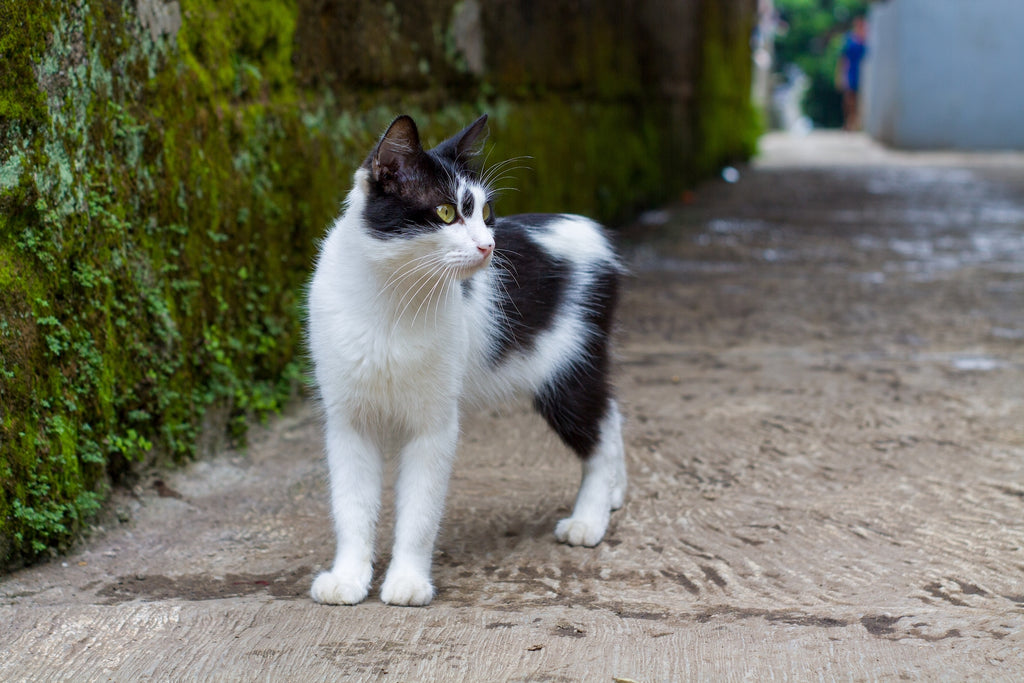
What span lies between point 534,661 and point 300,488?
1.33 meters

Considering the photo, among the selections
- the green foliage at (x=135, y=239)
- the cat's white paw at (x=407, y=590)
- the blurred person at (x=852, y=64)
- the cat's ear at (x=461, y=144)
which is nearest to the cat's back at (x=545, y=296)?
the cat's ear at (x=461, y=144)

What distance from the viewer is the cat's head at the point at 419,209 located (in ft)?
7.39

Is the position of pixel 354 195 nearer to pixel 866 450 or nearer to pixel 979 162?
pixel 866 450

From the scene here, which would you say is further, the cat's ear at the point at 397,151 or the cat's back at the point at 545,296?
the cat's back at the point at 545,296

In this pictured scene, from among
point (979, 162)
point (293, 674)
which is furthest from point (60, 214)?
point (979, 162)

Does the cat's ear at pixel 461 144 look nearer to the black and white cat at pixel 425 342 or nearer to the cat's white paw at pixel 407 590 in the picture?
the black and white cat at pixel 425 342

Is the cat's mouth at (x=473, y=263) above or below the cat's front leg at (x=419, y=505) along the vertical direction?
above

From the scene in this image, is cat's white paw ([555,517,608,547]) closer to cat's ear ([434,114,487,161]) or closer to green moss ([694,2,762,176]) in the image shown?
cat's ear ([434,114,487,161])

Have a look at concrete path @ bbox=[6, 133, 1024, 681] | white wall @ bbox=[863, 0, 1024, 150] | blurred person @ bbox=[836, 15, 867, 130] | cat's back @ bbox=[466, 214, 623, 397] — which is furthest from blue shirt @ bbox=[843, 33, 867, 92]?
cat's back @ bbox=[466, 214, 623, 397]

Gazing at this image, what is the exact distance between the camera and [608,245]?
3039 millimetres

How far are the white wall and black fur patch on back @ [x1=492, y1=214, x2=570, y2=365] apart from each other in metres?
14.6

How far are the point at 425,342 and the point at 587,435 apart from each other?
66 cm

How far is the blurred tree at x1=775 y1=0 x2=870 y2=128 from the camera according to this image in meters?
29.7

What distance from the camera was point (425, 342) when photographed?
7.93ft
